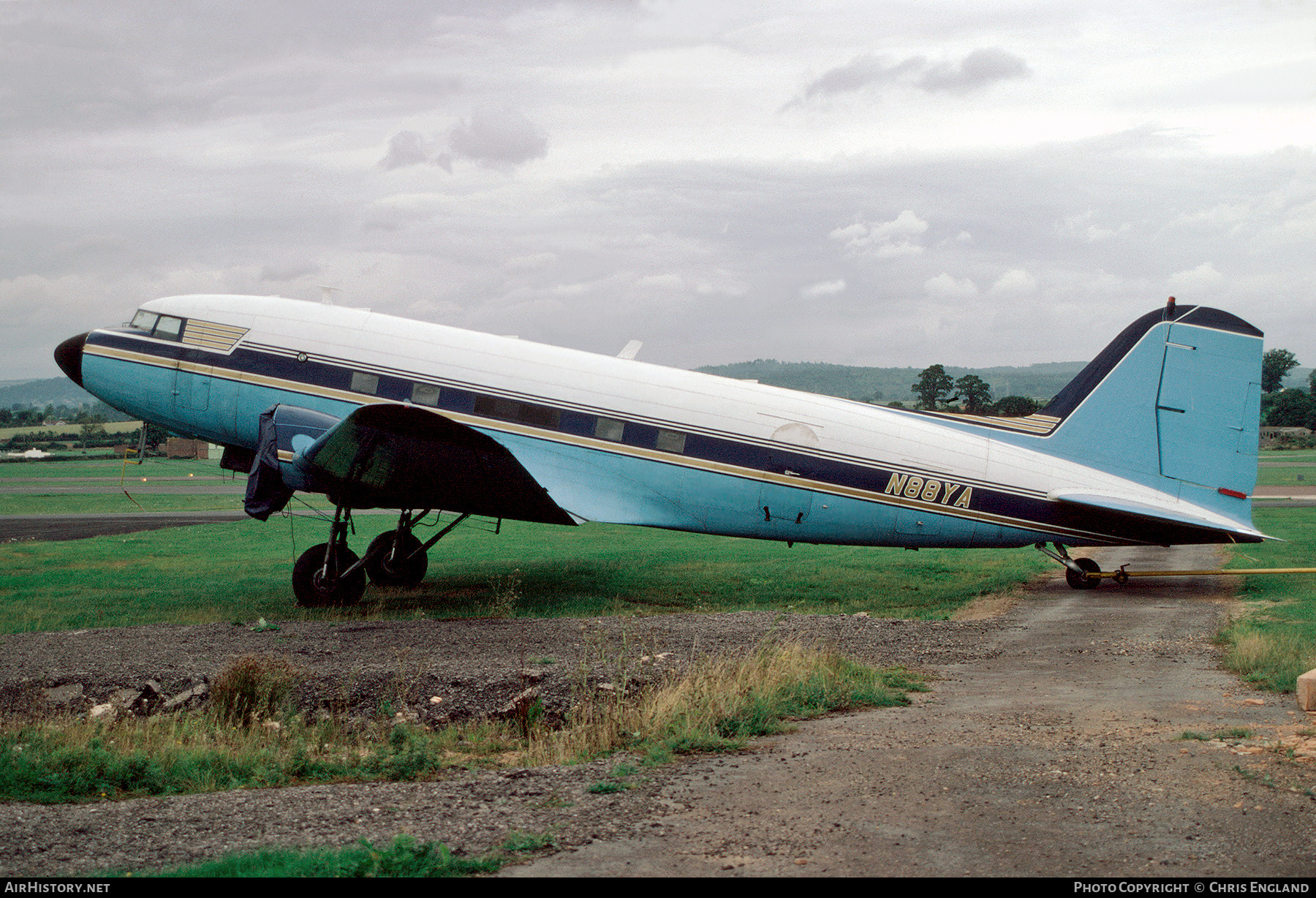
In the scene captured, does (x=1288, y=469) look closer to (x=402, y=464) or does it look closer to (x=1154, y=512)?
(x=1154, y=512)

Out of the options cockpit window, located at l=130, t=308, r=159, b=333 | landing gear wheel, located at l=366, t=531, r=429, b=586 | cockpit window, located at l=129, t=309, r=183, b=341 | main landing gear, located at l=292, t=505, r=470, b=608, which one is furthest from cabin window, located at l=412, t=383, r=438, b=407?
cockpit window, located at l=130, t=308, r=159, b=333

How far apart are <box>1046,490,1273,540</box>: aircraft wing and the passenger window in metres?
15.6

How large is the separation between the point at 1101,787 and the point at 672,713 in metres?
3.59

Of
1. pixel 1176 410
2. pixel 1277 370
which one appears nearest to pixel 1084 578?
pixel 1176 410

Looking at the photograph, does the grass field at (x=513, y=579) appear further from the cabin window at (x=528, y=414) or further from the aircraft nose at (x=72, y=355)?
the aircraft nose at (x=72, y=355)

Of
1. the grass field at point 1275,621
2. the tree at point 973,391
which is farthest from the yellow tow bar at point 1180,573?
the tree at point 973,391

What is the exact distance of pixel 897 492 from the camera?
16125 mm

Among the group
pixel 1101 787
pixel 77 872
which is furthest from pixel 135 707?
pixel 1101 787

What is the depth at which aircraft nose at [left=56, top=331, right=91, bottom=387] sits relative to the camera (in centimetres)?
1703

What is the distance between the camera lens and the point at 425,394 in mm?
15773

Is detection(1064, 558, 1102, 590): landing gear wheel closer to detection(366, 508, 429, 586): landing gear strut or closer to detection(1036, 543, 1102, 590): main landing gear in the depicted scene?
detection(1036, 543, 1102, 590): main landing gear

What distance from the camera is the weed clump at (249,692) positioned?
9.70m

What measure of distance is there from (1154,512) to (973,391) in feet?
110

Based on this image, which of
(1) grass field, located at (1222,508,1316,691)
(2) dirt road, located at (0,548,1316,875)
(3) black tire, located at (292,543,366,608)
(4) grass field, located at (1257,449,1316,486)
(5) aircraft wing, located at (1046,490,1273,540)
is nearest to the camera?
(2) dirt road, located at (0,548,1316,875)
